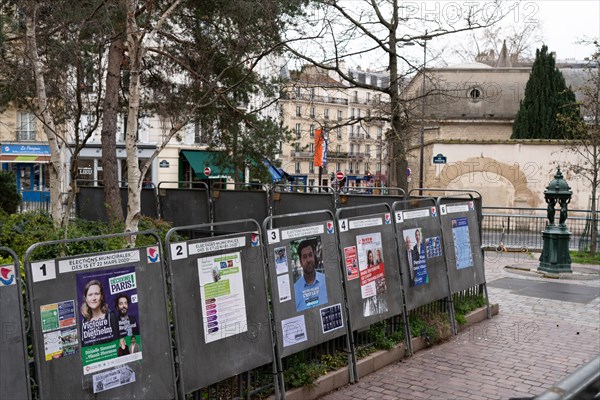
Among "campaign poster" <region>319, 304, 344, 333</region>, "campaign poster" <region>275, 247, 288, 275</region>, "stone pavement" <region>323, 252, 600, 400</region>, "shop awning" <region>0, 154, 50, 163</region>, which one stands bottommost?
"stone pavement" <region>323, 252, 600, 400</region>

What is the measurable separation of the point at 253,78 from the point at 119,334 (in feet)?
47.5

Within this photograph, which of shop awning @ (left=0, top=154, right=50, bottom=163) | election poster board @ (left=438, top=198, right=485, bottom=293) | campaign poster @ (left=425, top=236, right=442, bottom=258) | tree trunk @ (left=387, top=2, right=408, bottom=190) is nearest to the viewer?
campaign poster @ (left=425, top=236, right=442, bottom=258)

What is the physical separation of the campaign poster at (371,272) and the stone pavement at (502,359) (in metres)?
0.76

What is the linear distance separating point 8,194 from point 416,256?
1868 centimetres

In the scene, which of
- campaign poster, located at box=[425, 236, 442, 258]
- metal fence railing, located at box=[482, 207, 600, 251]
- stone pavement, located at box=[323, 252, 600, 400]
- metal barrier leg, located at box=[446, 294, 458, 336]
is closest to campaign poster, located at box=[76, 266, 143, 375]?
stone pavement, located at box=[323, 252, 600, 400]

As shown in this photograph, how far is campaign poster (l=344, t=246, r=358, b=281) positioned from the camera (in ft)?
22.5

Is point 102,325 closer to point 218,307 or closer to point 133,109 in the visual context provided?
point 218,307

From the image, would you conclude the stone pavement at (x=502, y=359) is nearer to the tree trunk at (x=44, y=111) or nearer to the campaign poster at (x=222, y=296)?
the campaign poster at (x=222, y=296)

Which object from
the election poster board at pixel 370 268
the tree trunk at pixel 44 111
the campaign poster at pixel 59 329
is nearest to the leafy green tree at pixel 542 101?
the election poster board at pixel 370 268

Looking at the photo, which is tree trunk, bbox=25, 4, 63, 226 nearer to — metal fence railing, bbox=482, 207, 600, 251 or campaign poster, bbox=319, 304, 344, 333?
campaign poster, bbox=319, 304, 344, 333

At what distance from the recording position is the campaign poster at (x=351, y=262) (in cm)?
684

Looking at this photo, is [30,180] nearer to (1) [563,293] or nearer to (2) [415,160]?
(2) [415,160]

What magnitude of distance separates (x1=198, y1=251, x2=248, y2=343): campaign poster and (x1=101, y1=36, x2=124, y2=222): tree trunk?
27.4 feet

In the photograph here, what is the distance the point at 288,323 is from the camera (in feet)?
19.6
